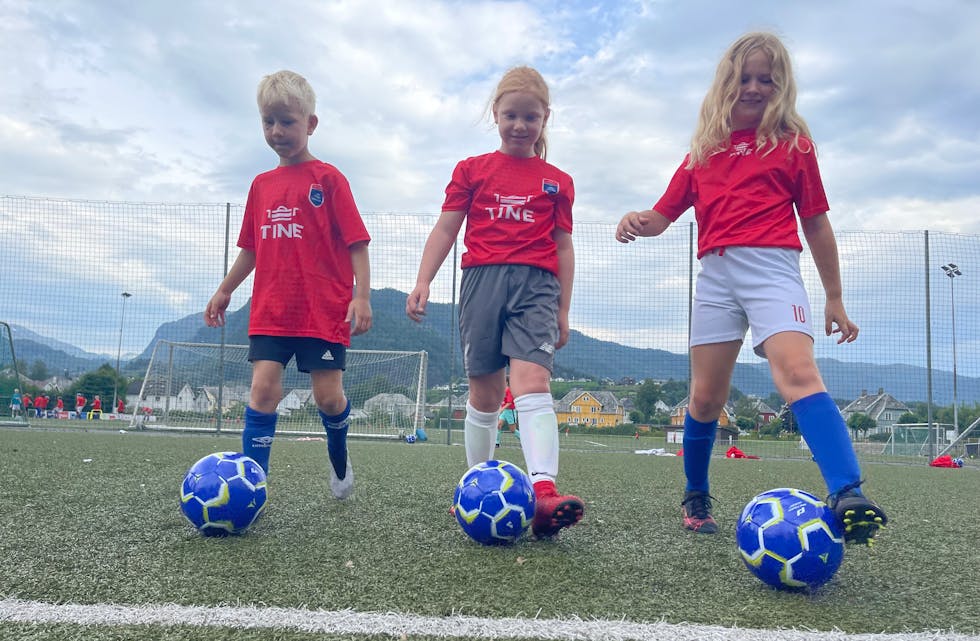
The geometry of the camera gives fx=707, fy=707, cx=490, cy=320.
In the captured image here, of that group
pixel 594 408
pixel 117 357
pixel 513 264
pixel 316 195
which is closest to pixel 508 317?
pixel 513 264

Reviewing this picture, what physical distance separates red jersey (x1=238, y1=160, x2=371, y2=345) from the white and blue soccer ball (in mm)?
1915

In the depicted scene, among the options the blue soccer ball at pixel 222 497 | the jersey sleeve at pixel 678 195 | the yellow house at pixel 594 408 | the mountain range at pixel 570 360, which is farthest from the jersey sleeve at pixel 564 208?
the yellow house at pixel 594 408

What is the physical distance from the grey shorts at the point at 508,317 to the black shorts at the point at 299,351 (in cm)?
61

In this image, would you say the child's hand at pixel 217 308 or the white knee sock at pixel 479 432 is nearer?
the white knee sock at pixel 479 432

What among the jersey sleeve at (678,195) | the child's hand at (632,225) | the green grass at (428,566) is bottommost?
the green grass at (428,566)

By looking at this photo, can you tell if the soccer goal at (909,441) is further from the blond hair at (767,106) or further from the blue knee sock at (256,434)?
the blue knee sock at (256,434)

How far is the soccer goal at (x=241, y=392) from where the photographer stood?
1202cm

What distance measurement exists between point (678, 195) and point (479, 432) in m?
1.29

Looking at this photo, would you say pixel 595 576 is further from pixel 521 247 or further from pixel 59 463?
pixel 59 463

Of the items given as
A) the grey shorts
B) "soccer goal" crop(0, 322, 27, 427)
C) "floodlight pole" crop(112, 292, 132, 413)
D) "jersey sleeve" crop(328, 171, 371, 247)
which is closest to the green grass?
the grey shorts

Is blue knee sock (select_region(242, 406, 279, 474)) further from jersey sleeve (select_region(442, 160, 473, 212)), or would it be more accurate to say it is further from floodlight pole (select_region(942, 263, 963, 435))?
floodlight pole (select_region(942, 263, 963, 435))

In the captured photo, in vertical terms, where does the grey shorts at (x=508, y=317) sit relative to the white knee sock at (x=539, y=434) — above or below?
above

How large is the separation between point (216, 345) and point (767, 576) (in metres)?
11.5

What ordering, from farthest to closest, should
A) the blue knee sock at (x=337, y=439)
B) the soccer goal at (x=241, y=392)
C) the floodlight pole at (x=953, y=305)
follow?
the soccer goal at (x=241, y=392) → the floodlight pole at (x=953, y=305) → the blue knee sock at (x=337, y=439)
